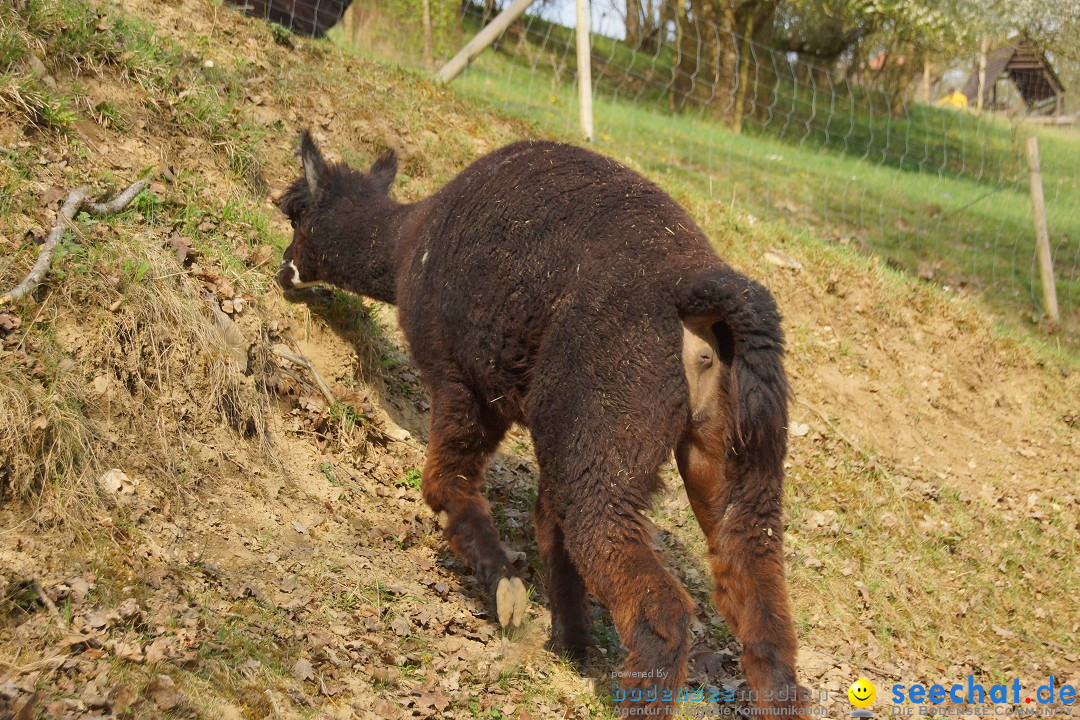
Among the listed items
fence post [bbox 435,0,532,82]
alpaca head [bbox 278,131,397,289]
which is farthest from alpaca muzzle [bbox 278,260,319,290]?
fence post [bbox 435,0,532,82]

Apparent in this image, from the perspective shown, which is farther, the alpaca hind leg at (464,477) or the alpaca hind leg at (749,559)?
the alpaca hind leg at (464,477)

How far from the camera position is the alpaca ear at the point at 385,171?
21.6ft

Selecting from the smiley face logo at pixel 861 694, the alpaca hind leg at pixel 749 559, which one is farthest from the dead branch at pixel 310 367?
the smiley face logo at pixel 861 694

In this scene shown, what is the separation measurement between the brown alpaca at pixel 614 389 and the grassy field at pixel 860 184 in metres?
6.36

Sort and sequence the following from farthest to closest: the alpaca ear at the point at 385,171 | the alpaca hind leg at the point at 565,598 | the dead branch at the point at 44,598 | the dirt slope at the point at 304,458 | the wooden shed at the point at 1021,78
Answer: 1. the wooden shed at the point at 1021,78
2. the alpaca ear at the point at 385,171
3. the alpaca hind leg at the point at 565,598
4. the dirt slope at the point at 304,458
5. the dead branch at the point at 44,598

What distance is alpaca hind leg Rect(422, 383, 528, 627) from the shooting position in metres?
4.80

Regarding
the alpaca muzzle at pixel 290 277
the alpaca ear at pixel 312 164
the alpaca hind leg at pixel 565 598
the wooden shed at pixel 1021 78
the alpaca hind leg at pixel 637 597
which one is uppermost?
the wooden shed at pixel 1021 78

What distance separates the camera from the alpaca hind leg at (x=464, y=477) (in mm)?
4805

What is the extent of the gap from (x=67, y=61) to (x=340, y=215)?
2.25m

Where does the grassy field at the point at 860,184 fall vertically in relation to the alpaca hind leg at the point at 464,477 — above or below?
above

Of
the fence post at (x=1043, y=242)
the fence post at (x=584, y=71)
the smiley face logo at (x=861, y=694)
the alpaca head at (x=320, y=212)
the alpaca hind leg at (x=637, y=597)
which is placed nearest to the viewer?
the alpaca hind leg at (x=637, y=597)

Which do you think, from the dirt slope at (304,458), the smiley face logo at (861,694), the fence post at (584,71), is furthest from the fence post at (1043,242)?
the smiley face logo at (861,694)

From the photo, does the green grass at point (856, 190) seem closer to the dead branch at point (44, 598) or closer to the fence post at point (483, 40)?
the fence post at point (483, 40)

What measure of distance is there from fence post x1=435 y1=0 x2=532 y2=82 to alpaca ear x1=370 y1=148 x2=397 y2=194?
150 inches
